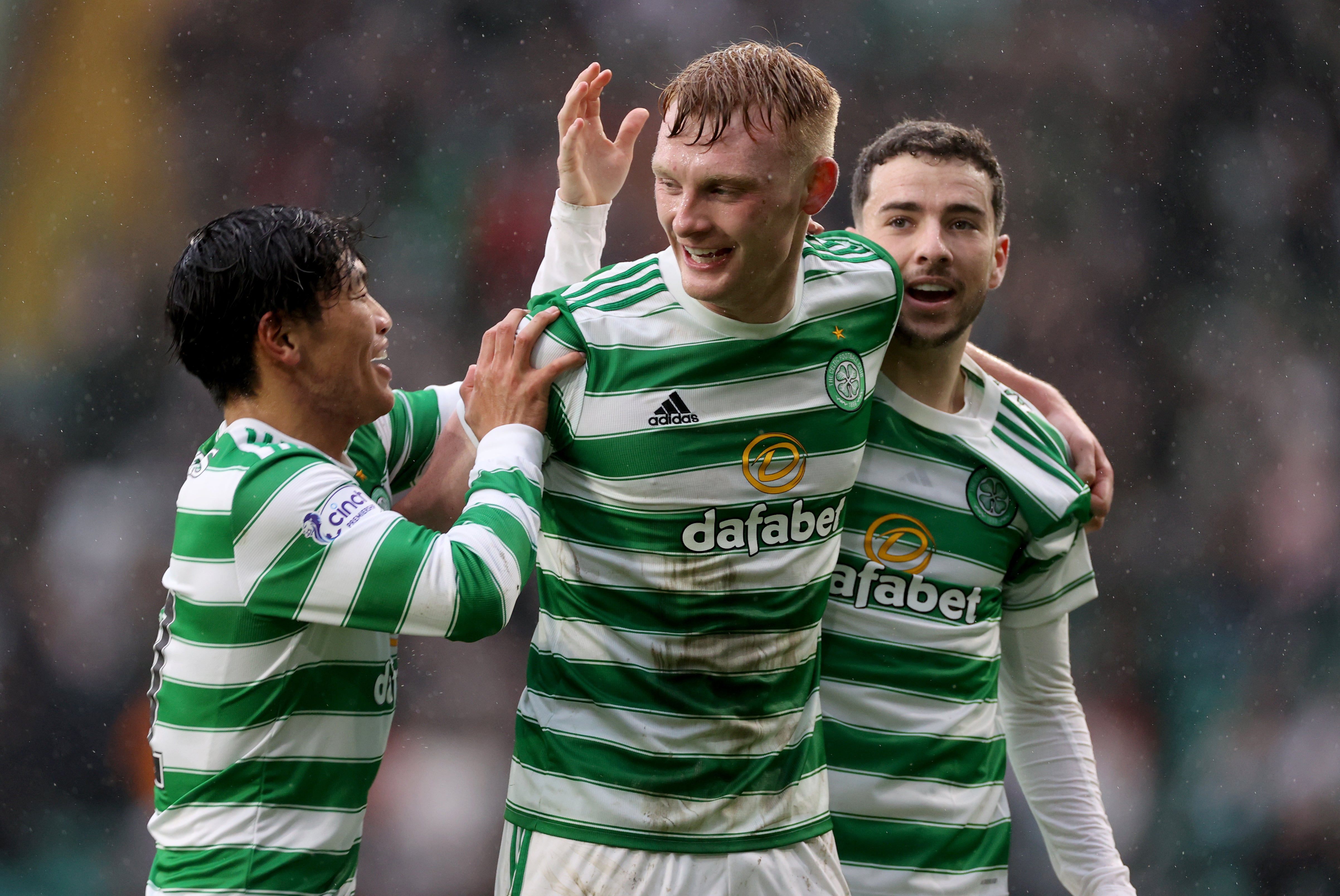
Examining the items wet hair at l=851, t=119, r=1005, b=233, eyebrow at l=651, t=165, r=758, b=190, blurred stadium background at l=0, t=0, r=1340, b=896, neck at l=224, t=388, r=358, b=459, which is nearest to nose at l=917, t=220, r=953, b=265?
wet hair at l=851, t=119, r=1005, b=233

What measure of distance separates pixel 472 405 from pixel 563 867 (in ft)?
2.10

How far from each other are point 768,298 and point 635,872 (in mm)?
815

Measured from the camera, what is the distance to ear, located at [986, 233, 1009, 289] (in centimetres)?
219

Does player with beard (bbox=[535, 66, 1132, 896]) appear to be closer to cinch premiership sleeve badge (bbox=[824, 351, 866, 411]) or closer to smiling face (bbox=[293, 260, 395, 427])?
cinch premiership sleeve badge (bbox=[824, 351, 866, 411])

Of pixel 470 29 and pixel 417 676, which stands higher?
pixel 470 29

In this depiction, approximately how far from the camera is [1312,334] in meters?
4.16

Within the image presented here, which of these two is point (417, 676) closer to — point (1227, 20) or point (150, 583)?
point (150, 583)

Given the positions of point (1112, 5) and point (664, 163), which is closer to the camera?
point (664, 163)

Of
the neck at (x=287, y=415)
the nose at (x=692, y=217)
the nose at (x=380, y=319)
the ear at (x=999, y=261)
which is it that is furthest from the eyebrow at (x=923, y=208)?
the neck at (x=287, y=415)

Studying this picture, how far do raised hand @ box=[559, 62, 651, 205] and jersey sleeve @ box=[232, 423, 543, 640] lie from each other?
31.4 inches

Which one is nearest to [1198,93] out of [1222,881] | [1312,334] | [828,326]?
[1312,334]

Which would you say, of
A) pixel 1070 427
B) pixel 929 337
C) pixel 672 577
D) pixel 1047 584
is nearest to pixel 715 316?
pixel 672 577

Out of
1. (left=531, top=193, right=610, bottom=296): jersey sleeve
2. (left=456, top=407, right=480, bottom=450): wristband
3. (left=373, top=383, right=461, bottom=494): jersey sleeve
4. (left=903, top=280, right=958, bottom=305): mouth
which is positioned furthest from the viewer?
(left=531, top=193, right=610, bottom=296): jersey sleeve

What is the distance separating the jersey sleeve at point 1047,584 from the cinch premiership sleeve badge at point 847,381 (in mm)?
481
